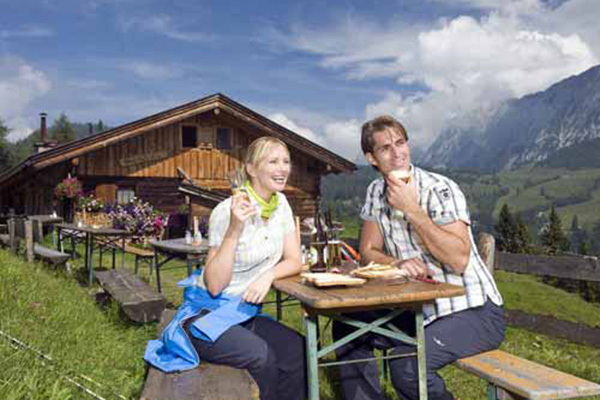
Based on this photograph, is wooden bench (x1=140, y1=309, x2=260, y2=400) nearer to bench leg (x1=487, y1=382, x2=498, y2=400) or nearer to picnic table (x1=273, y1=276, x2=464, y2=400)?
picnic table (x1=273, y1=276, x2=464, y2=400)

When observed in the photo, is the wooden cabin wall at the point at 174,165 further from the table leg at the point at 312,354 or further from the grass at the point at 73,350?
the table leg at the point at 312,354

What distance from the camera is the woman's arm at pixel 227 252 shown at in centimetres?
283

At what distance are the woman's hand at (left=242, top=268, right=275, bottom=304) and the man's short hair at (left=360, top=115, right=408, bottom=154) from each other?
996 millimetres

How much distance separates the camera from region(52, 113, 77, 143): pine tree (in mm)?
87075

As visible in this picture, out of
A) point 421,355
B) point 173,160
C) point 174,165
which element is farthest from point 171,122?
point 421,355

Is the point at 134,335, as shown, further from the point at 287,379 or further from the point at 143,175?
the point at 143,175

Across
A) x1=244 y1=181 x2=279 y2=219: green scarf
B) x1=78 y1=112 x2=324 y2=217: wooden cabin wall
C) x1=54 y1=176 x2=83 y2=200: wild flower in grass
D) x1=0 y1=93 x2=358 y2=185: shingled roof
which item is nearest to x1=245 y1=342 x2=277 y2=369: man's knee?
x1=244 y1=181 x2=279 y2=219: green scarf

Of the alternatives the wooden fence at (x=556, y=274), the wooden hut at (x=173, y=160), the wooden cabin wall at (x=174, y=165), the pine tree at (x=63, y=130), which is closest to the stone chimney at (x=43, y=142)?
the wooden hut at (x=173, y=160)

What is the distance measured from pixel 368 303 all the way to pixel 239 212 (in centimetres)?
80

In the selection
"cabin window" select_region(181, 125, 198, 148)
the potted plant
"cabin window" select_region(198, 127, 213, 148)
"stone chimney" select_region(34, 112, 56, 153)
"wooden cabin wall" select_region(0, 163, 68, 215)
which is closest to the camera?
the potted plant

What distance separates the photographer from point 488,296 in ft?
10.2

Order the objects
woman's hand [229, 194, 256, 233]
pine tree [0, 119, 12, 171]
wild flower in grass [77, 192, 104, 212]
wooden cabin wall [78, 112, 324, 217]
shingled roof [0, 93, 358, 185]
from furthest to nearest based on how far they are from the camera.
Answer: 1. pine tree [0, 119, 12, 171]
2. wooden cabin wall [78, 112, 324, 217]
3. wild flower in grass [77, 192, 104, 212]
4. shingled roof [0, 93, 358, 185]
5. woman's hand [229, 194, 256, 233]

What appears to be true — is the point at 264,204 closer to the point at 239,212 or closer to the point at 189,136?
the point at 239,212

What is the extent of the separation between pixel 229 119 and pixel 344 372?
18.5m
